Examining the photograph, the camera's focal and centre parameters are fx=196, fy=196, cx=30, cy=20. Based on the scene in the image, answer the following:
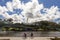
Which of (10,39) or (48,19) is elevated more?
(48,19)

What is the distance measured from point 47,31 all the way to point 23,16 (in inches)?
26.7

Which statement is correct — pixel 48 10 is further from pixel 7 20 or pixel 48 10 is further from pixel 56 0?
pixel 7 20

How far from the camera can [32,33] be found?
183 inches

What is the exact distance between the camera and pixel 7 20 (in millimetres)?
4688

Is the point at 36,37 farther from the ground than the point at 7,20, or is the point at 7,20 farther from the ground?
the point at 7,20

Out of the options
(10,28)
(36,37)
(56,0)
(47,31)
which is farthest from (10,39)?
(56,0)

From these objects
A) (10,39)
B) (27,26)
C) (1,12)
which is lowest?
(10,39)

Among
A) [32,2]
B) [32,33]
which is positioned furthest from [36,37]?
[32,2]

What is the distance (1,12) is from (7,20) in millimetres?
243

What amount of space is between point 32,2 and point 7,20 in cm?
74

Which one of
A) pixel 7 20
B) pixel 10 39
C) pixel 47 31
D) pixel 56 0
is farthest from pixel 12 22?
pixel 56 0

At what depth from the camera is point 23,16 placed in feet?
15.4

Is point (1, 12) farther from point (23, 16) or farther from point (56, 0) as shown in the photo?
point (56, 0)

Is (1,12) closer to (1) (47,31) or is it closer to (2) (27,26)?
(2) (27,26)
